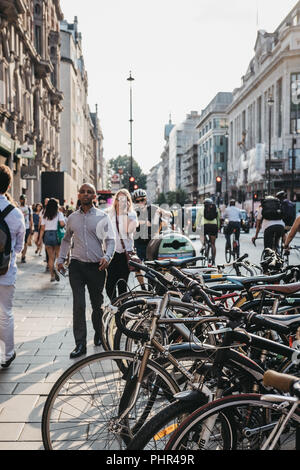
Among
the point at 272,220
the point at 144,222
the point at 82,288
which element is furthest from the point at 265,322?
the point at 272,220

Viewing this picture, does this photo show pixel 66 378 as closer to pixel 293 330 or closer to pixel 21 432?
pixel 21 432

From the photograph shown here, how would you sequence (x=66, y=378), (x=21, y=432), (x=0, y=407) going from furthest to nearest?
(x=0, y=407) → (x=21, y=432) → (x=66, y=378)

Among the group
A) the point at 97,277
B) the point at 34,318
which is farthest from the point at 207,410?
the point at 34,318

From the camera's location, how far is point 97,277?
6.36 metres

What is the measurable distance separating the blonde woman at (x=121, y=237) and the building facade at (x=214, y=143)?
307ft

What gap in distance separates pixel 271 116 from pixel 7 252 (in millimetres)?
73598

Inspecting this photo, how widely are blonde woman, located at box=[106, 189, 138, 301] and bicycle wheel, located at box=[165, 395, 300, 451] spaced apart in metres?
4.67

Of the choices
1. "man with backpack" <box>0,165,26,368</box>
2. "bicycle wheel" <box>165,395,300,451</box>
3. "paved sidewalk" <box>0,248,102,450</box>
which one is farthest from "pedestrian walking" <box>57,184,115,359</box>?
"bicycle wheel" <box>165,395,300,451</box>

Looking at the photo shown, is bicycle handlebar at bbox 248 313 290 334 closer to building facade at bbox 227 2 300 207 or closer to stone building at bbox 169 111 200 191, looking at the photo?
building facade at bbox 227 2 300 207

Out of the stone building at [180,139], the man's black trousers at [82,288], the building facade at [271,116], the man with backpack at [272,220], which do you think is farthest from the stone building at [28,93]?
the stone building at [180,139]

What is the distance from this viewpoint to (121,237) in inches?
293

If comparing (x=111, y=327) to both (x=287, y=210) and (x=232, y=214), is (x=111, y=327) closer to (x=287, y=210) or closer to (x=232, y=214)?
(x=287, y=210)
